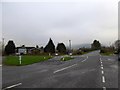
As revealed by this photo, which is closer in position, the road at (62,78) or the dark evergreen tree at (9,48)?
the road at (62,78)

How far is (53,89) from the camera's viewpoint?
8.26 meters

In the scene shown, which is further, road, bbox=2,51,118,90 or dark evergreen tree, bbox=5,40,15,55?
dark evergreen tree, bbox=5,40,15,55

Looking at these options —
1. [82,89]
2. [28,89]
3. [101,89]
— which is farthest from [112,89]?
[28,89]

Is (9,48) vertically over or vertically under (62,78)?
over

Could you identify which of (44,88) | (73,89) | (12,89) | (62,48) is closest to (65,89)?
(73,89)

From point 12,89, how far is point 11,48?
65.5 meters

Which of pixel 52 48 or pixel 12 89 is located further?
pixel 52 48

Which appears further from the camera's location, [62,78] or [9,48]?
[9,48]

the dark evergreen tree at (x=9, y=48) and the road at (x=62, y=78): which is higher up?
the dark evergreen tree at (x=9, y=48)

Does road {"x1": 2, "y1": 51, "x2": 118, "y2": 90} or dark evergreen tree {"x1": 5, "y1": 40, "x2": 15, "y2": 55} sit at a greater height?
dark evergreen tree {"x1": 5, "y1": 40, "x2": 15, "y2": 55}

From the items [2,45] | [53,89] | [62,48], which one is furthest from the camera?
[62,48]

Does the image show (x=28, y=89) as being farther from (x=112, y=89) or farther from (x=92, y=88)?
(x=112, y=89)

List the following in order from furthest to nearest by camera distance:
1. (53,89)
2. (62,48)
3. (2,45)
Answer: (62,48), (2,45), (53,89)

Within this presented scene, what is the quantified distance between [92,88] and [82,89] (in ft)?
1.88
